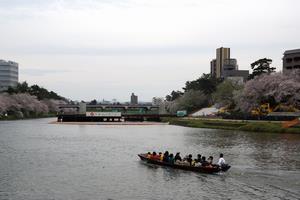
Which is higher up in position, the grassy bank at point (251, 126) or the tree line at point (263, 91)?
the tree line at point (263, 91)

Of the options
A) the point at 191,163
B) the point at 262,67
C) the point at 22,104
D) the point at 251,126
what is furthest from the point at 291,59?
the point at 191,163

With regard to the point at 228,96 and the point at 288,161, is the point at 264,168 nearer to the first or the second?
the point at 288,161

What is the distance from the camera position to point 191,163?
3497cm

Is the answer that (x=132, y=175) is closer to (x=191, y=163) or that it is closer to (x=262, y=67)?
(x=191, y=163)

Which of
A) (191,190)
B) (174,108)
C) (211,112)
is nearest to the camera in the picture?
(191,190)

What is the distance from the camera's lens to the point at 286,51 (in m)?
120

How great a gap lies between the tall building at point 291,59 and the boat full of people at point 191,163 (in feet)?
277

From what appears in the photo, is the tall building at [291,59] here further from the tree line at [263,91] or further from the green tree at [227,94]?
the green tree at [227,94]

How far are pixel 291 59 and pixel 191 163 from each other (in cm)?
9005

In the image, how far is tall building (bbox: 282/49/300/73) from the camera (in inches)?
4508

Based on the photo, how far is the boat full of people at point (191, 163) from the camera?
110ft

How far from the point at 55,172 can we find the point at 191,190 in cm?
1173

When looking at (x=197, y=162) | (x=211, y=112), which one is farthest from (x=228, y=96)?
(x=197, y=162)

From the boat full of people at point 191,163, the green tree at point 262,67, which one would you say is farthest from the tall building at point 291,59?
the boat full of people at point 191,163
